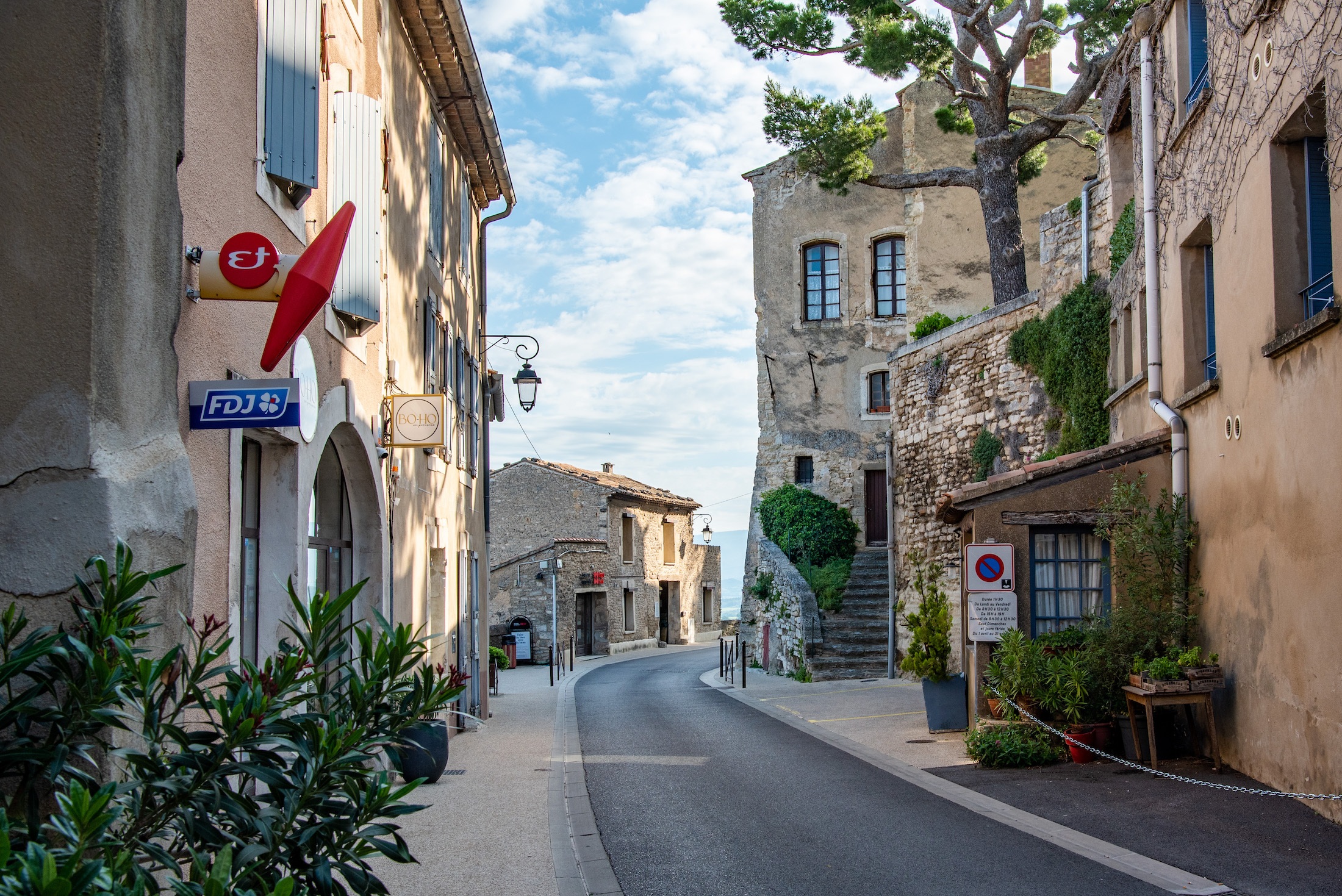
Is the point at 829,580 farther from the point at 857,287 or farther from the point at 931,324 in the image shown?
the point at 857,287

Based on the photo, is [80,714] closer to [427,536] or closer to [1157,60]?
[427,536]

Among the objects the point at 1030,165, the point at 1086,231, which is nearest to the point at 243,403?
the point at 1086,231

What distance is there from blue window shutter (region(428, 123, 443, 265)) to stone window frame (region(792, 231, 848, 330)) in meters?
15.7

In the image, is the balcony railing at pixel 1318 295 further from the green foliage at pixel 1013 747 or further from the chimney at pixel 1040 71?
the chimney at pixel 1040 71

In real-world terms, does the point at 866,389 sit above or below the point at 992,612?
above

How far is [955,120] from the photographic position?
24141 millimetres

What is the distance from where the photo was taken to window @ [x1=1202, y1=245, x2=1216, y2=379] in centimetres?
1023

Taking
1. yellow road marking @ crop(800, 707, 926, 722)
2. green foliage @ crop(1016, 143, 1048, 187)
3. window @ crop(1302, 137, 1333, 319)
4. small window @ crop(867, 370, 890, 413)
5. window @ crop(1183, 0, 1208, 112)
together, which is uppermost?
green foliage @ crop(1016, 143, 1048, 187)

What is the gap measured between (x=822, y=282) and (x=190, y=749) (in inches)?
1032

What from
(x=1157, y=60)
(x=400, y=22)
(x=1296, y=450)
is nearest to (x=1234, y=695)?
(x=1296, y=450)

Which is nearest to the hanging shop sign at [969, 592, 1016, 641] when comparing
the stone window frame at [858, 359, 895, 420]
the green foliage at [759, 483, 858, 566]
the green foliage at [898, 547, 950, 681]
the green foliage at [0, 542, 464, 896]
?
the green foliage at [898, 547, 950, 681]

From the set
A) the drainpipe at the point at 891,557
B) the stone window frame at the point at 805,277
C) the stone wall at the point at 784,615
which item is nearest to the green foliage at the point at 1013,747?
the drainpipe at the point at 891,557

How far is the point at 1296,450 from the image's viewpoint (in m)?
7.64

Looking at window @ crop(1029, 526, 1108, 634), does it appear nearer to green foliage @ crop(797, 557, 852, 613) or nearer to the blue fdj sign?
the blue fdj sign
